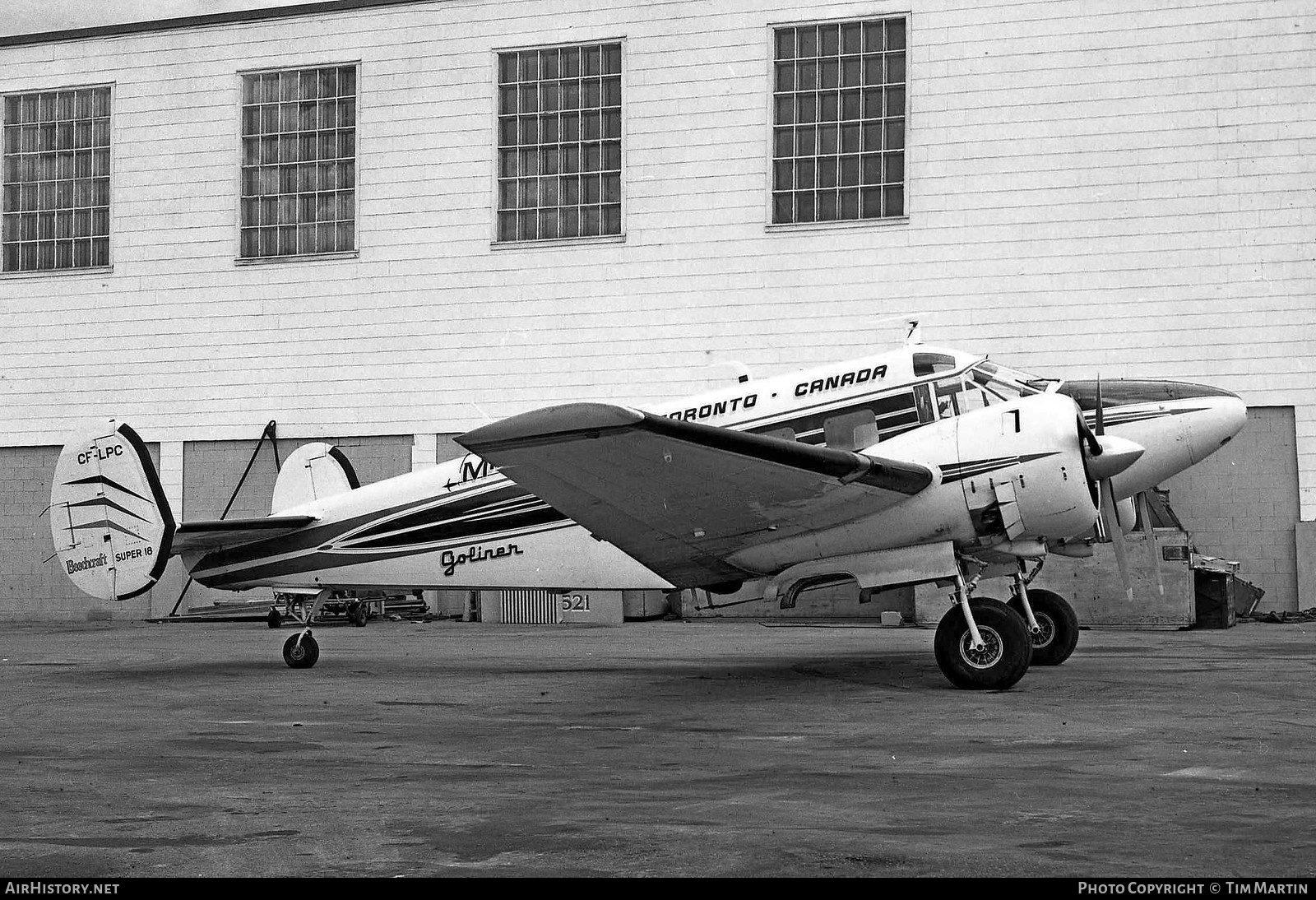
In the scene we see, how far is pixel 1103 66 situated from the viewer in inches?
1090

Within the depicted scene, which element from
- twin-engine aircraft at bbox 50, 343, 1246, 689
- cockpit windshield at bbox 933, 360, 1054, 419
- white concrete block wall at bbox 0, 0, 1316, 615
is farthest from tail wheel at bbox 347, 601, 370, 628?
cockpit windshield at bbox 933, 360, 1054, 419

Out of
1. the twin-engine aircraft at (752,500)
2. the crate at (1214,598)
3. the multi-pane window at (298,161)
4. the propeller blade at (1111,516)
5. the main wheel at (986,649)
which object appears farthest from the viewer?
the multi-pane window at (298,161)

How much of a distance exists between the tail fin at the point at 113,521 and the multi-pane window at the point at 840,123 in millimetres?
17524

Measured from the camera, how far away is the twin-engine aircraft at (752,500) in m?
11.1

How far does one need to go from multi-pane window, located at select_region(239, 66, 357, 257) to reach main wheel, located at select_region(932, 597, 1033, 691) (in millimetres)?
23093

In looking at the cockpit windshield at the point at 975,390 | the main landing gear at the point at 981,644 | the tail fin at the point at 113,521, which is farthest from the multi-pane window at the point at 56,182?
the main landing gear at the point at 981,644

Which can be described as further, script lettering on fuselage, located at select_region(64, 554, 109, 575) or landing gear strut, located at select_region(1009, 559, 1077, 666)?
script lettering on fuselage, located at select_region(64, 554, 109, 575)

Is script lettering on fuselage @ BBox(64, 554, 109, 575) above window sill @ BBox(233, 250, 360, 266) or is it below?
below

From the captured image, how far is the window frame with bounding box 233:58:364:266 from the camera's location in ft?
103

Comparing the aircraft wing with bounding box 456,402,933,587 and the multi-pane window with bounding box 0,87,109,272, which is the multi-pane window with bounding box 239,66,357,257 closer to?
the multi-pane window with bounding box 0,87,109,272

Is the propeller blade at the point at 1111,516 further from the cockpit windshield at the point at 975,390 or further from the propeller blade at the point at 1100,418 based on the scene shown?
the cockpit windshield at the point at 975,390

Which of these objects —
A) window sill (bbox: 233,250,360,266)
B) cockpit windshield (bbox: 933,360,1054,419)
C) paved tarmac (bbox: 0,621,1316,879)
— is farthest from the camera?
window sill (bbox: 233,250,360,266)
